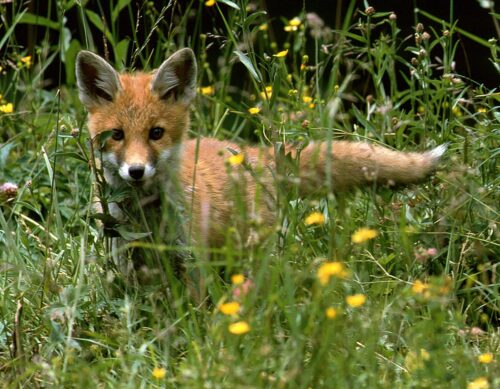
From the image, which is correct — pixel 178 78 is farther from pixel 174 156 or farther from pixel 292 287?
pixel 292 287

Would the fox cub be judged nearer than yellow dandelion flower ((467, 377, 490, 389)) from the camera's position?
No

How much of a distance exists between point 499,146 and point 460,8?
3204 mm

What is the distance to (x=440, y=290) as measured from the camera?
2.81m

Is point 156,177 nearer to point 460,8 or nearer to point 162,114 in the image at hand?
point 162,114

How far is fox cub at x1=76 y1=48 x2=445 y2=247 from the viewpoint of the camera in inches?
178

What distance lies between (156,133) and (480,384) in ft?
7.56

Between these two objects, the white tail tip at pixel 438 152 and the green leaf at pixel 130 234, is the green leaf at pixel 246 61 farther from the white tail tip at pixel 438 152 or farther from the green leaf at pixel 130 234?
the white tail tip at pixel 438 152


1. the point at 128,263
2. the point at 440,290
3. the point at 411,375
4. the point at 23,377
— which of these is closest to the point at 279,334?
the point at 411,375

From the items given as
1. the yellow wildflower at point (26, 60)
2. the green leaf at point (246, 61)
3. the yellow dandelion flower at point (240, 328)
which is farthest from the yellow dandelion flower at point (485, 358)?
the yellow wildflower at point (26, 60)

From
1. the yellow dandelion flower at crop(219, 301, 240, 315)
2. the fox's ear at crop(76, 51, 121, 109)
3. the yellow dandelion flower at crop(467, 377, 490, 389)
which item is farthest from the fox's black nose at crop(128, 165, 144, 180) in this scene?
the yellow dandelion flower at crop(467, 377, 490, 389)

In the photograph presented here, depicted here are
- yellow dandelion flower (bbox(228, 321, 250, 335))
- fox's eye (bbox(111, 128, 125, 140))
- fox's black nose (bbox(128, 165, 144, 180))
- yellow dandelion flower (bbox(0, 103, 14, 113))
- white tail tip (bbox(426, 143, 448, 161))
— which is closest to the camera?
yellow dandelion flower (bbox(228, 321, 250, 335))

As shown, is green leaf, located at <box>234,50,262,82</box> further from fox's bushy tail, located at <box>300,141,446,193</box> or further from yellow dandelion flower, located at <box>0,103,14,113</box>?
yellow dandelion flower, located at <box>0,103,14,113</box>

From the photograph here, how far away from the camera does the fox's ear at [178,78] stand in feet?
15.8

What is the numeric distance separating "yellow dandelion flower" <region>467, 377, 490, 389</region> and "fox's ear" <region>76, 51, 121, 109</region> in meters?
2.42
